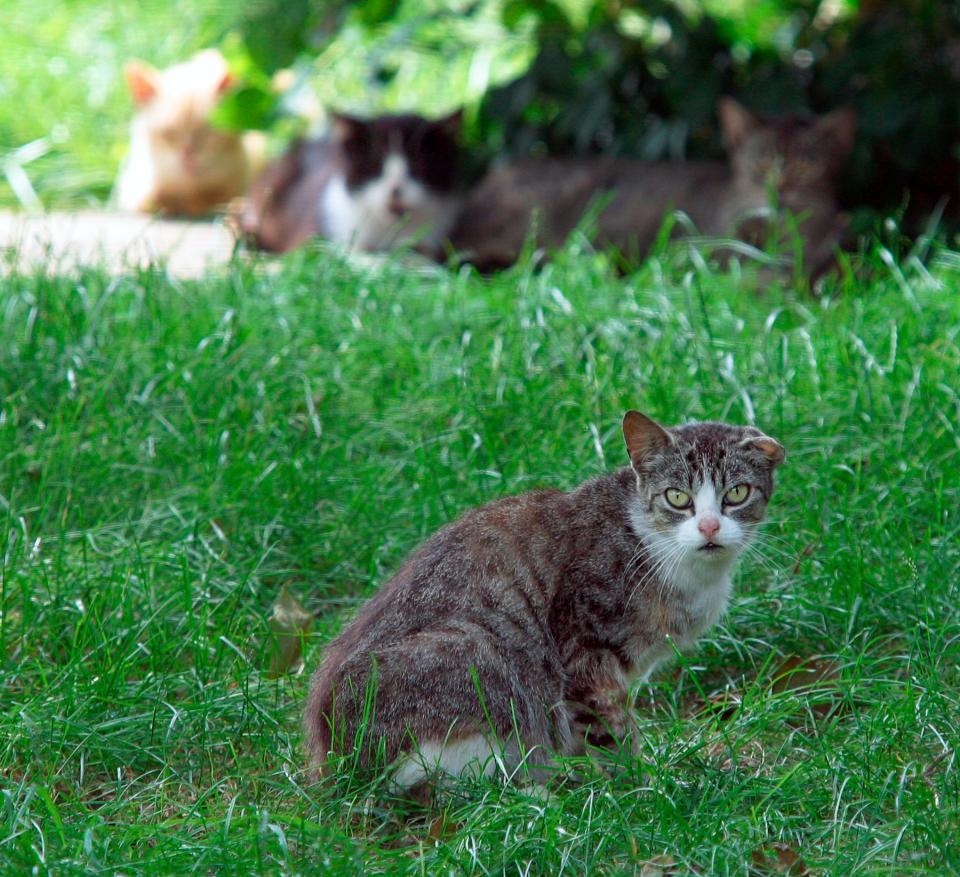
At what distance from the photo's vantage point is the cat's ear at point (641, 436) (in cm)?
317

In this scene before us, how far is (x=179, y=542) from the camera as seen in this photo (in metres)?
3.87

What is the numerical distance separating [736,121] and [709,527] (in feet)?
13.5

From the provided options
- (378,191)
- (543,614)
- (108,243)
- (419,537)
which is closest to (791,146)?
(378,191)

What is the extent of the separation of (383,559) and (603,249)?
334 cm

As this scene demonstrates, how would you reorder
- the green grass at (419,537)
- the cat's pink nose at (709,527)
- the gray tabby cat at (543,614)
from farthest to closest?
the cat's pink nose at (709,527) < the gray tabby cat at (543,614) < the green grass at (419,537)

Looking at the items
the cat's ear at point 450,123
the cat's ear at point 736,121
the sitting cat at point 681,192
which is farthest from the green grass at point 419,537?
the cat's ear at point 450,123

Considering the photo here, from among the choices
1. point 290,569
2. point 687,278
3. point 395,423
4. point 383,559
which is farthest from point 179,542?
point 687,278

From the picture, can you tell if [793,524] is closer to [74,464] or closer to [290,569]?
[290,569]

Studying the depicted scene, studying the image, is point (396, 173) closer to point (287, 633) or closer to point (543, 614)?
point (287, 633)

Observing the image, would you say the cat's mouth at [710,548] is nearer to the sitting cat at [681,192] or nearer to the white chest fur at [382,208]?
the sitting cat at [681,192]

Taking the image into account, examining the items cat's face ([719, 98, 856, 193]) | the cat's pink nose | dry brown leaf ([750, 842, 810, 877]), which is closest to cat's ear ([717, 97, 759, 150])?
cat's face ([719, 98, 856, 193])

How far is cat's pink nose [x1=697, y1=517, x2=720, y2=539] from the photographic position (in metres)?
3.08

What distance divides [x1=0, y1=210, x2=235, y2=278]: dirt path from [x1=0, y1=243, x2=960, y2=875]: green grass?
0.28m

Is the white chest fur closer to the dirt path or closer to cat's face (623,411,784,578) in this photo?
the dirt path
